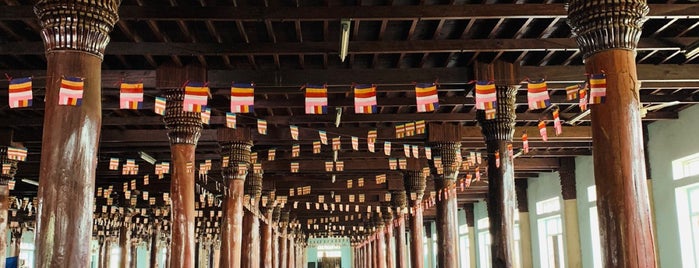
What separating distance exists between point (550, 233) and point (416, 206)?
7.89m

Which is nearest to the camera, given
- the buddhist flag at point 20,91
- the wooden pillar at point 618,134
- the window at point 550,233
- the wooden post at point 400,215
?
the wooden pillar at point 618,134

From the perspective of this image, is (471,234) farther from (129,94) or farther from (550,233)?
(129,94)

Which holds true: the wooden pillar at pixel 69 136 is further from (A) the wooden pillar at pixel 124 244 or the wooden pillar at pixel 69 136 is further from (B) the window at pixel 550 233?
(A) the wooden pillar at pixel 124 244

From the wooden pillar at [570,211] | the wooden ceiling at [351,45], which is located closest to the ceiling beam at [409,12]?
the wooden ceiling at [351,45]

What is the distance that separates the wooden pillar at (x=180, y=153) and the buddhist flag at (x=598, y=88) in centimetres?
833

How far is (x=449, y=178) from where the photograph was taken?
1955cm

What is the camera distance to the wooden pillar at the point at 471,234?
4221 cm

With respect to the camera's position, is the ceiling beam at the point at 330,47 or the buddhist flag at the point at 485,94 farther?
the buddhist flag at the point at 485,94

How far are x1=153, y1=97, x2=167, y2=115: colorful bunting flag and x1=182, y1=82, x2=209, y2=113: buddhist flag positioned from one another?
80 centimetres

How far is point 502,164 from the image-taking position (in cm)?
1371

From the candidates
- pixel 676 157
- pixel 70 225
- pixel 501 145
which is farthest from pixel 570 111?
pixel 70 225

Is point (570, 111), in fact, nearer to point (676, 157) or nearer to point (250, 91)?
point (676, 157)

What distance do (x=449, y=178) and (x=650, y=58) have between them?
6.88m

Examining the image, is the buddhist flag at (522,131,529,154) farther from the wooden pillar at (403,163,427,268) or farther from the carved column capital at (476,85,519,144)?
the wooden pillar at (403,163,427,268)
